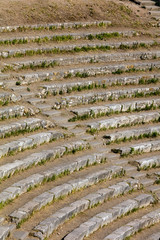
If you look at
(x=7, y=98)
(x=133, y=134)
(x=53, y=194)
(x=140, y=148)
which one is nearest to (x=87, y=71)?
(x=133, y=134)

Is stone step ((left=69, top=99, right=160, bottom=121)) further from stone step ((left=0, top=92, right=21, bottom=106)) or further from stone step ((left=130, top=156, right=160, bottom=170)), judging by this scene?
stone step ((left=130, top=156, right=160, bottom=170))

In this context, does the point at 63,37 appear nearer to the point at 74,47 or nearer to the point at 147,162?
the point at 74,47

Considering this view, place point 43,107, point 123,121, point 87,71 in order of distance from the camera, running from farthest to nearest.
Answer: point 87,71, point 123,121, point 43,107

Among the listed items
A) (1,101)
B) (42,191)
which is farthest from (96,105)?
(42,191)

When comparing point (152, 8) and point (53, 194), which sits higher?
point (152, 8)

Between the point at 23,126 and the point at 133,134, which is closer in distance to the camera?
the point at 23,126

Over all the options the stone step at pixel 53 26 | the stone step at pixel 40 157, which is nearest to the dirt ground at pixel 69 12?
the stone step at pixel 53 26

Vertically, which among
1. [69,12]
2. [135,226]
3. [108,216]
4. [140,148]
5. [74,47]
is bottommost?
[135,226]
